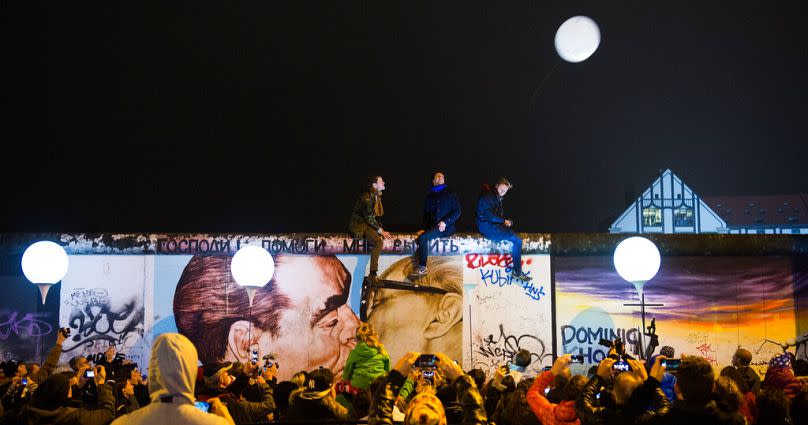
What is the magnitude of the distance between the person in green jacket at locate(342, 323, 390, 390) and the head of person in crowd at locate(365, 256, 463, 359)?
16.6 ft

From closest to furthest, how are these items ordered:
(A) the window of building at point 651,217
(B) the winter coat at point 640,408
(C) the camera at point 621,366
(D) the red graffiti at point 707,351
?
(B) the winter coat at point 640,408 → (C) the camera at point 621,366 → (D) the red graffiti at point 707,351 → (A) the window of building at point 651,217

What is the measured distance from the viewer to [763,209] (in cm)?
9138

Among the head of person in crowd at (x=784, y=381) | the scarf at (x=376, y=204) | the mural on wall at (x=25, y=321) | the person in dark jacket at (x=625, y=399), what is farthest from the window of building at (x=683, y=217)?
the person in dark jacket at (x=625, y=399)

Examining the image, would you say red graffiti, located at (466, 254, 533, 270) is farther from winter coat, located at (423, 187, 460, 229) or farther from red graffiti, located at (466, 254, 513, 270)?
winter coat, located at (423, 187, 460, 229)

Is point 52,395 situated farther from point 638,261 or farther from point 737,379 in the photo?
point 638,261

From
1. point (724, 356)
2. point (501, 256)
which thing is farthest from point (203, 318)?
point (724, 356)

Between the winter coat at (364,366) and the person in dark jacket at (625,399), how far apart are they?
3804 millimetres

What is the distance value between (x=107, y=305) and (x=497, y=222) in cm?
724

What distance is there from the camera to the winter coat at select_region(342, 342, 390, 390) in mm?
9195

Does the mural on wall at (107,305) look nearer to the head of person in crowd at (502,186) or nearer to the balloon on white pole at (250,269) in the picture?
the balloon on white pole at (250,269)

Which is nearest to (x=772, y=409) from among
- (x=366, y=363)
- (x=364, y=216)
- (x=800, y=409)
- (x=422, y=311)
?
(x=800, y=409)

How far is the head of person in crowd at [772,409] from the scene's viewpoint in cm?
584

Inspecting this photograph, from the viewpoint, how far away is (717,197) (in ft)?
310

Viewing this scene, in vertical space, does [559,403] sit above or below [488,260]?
below
